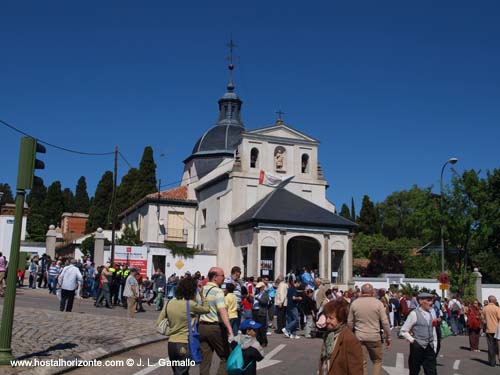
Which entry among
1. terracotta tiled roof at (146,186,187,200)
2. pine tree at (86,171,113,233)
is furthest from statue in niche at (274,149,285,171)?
pine tree at (86,171,113,233)

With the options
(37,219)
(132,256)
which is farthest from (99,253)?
(37,219)

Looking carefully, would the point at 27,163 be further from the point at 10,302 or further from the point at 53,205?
the point at 53,205

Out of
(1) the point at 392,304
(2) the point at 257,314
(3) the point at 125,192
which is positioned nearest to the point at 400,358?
(2) the point at 257,314

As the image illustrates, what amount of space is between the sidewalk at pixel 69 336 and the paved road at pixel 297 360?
428mm

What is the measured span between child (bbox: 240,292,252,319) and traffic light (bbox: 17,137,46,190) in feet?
26.8

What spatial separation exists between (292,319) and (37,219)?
5976 centimetres

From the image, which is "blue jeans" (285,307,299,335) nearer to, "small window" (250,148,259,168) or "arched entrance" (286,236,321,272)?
"arched entrance" (286,236,321,272)

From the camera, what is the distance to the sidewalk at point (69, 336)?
9.99 m

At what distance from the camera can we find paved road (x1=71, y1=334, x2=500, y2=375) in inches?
407

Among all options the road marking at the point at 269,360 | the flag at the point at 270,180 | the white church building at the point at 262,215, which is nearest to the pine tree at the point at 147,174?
the white church building at the point at 262,215

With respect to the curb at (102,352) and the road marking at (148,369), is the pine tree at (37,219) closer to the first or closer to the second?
the curb at (102,352)

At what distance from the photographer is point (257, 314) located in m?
17.0

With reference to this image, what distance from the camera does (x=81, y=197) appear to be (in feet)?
300

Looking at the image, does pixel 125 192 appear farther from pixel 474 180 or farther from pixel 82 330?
pixel 82 330
